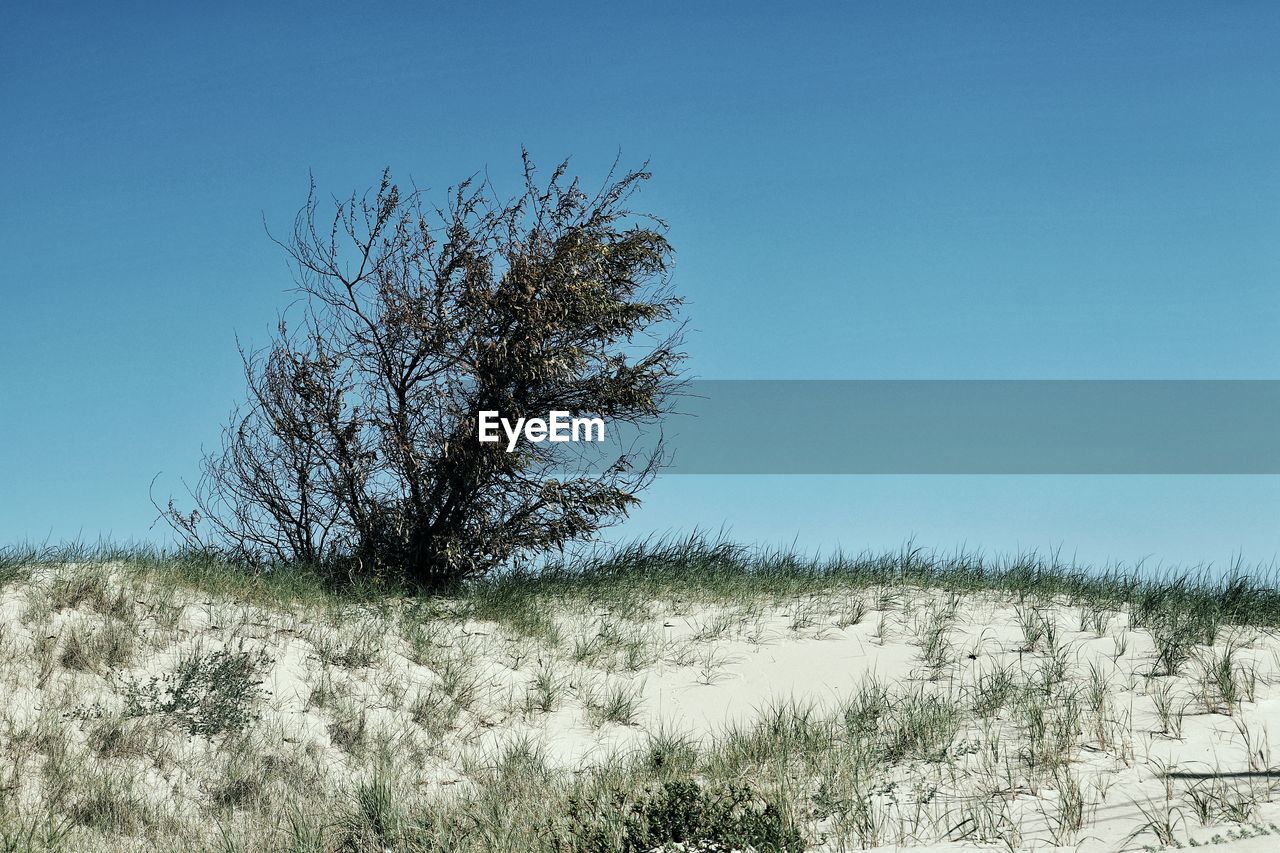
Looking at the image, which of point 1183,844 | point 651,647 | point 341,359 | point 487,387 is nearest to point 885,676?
point 651,647

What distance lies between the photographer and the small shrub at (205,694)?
9914mm

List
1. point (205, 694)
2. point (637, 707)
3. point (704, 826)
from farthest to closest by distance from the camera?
point (637, 707), point (205, 694), point (704, 826)

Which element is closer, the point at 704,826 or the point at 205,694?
the point at 704,826

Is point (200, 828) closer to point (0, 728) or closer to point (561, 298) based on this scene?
point (0, 728)

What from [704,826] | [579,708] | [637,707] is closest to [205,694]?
[579,708]

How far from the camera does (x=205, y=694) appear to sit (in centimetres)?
1024

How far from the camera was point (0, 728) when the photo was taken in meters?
9.44

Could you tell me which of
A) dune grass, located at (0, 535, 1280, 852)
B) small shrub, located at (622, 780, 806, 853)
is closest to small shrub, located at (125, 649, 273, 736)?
dune grass, located at (0, 535, 1280, 852)

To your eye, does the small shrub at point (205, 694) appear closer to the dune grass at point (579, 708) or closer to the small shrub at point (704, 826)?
the dune grass at point (579, 708)

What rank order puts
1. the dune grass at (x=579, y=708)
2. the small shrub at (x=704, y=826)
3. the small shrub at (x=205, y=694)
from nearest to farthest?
1. the small shrub at (x=704, y=826)
2. the dune grass at (x=579, y=708)
3. the small shrub at (x=205, y=694)

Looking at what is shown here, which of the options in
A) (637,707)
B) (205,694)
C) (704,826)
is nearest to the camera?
(704,826)

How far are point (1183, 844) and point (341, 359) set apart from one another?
38.0 feet

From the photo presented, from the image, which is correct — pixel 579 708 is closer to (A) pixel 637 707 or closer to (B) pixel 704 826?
(A) pixel 637 707

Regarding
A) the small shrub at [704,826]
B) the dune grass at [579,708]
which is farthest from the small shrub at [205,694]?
the small shrub at [704,826]
